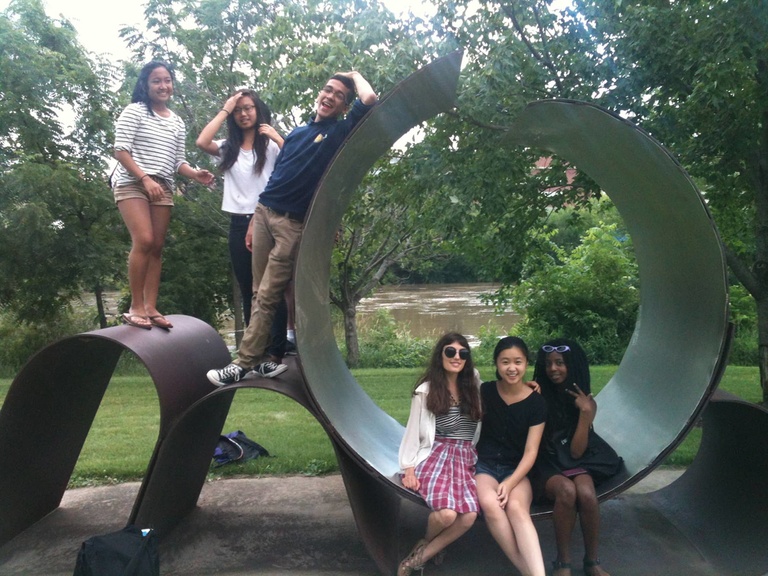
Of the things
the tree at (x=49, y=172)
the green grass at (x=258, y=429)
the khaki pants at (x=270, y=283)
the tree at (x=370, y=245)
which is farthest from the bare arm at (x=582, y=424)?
the tree at (x=49, y=172)

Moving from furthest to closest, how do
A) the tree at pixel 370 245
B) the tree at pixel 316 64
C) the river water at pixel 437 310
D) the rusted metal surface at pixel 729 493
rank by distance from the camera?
the river water at pixel 437 310
the tree at pixel 370 245
the tree at pixel 316 64
the rusted metal surface at pixel 729 493

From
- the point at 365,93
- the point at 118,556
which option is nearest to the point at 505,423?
the point at 365,93

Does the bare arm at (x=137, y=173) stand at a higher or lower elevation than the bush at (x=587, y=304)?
higher

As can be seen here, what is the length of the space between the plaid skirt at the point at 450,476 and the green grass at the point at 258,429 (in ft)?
7.34

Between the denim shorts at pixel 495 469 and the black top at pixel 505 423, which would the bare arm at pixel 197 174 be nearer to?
the black top at pixel 505 423

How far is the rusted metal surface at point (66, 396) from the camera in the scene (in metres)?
4.19

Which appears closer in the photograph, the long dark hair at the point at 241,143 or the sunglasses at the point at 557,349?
the sunglasses at the point at 557,349

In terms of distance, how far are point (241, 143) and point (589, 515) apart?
3103 mm

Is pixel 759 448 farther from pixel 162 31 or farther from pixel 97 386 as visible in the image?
pixel 162 31

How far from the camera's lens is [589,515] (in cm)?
374

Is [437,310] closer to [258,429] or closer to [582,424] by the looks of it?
[258,429]

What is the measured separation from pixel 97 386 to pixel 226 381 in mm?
1403

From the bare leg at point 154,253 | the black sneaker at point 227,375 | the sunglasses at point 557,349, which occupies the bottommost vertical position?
the black sneaker at point 227,375

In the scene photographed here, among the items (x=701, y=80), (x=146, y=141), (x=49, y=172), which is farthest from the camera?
(x=49, y=172)
